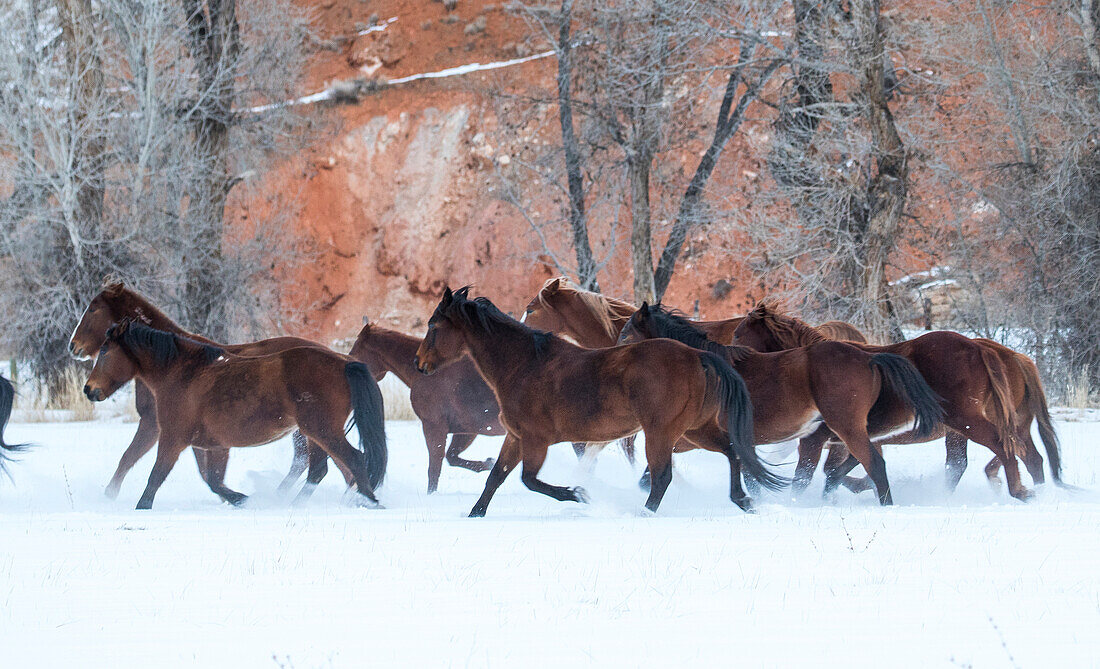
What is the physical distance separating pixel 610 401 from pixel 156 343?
3457 mm

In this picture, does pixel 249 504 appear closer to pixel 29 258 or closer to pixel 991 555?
pixel 991 555

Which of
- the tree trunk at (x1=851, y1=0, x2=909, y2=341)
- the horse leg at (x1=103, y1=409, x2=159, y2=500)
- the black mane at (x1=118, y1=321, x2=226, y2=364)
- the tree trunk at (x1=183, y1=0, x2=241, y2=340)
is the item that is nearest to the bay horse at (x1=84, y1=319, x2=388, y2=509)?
the black mane at (x1=118, y1=321, x2=226, y2=364)

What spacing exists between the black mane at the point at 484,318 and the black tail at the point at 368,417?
0.72 metres

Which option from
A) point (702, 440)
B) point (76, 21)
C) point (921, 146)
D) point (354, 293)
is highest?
point (76, 21)

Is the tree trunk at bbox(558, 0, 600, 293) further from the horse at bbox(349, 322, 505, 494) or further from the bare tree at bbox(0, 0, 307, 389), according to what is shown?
the horse at bbox(349, 322, 505, 494)

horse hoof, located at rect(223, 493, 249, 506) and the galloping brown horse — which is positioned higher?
the galloping brown horse

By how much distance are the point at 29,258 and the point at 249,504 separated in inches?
475

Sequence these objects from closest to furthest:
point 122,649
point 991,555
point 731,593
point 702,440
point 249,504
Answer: point 122,649 < point 731,593 < point 991,555 < point 702,440 < point 249,504

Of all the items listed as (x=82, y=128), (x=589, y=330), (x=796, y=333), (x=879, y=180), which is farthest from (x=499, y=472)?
(x=82, y=128)

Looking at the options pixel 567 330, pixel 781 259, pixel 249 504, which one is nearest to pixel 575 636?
pixel 249 504

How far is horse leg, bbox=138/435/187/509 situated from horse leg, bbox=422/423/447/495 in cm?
202

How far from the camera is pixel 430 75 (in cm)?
3919

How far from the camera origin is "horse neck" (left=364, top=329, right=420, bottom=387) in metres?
9.20

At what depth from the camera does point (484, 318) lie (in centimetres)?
707
